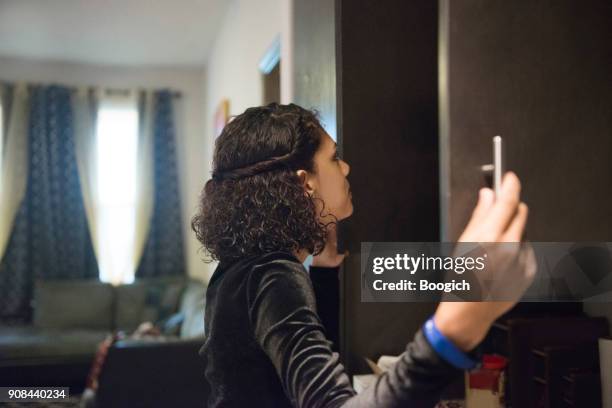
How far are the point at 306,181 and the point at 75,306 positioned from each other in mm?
2589

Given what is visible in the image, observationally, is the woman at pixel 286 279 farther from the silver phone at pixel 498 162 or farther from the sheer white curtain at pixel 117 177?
the sheer white curtain at pixel 117 177

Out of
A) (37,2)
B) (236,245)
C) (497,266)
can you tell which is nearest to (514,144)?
(497,266)

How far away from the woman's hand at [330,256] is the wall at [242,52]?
605 millimetres

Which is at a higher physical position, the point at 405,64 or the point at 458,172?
the point at 405,64

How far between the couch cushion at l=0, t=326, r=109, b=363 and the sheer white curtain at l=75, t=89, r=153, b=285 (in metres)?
0.37

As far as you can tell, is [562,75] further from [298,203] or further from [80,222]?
[80,222]

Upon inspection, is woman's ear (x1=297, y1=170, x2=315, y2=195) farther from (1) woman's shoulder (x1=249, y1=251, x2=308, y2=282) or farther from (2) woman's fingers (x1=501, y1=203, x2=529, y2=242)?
(2) woman's fingers (x1=501, y1=203, x2=529, y2=242)

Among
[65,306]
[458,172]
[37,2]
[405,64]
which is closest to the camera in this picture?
[458,172]

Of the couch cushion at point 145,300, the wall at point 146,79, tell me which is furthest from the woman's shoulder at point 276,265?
the wall at point 146,79

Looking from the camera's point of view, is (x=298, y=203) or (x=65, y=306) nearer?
(x=298, y=203)

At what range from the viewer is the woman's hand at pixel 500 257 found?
0.37 m

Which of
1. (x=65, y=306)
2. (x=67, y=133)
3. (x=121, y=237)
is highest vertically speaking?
(x=67, y=133)

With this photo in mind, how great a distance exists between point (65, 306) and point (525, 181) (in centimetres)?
280

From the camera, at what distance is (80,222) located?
3123 millimetres
